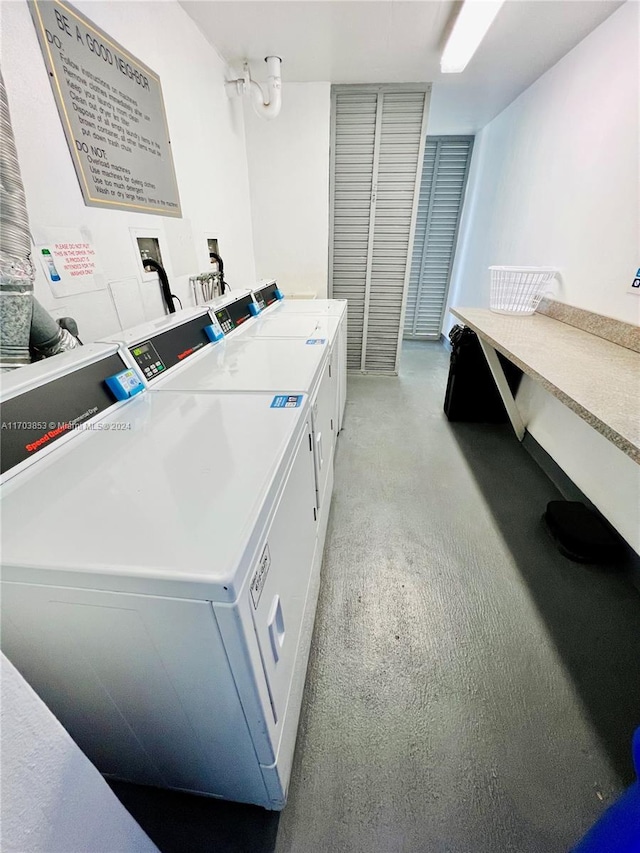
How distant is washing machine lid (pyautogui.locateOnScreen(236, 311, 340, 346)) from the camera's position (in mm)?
1834

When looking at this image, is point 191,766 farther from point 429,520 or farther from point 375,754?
point 429,520

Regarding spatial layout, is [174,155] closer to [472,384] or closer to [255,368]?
[255,368]

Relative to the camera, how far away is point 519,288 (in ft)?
7.63

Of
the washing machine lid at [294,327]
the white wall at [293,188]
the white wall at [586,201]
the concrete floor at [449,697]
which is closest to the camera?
the concrete floor at [449,697]

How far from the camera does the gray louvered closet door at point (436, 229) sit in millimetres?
4301

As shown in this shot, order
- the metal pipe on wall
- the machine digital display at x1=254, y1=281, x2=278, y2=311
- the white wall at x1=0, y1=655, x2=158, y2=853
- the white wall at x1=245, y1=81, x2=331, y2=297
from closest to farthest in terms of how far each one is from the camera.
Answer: the white wall at x1=0, y1=655, x2=158, y2=853 < the metal pipe on wall < the machine digital display at x1=254, y1=281, x2=278, y2=311 < the white wall at x1=245, y1=81, x2=331, y2=297

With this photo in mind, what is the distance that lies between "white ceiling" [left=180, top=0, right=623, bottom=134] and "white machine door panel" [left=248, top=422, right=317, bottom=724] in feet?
8.49

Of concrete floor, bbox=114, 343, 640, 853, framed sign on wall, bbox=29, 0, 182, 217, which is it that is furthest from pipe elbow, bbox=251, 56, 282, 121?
concrete floor, bbox=114, 343, 640, 853

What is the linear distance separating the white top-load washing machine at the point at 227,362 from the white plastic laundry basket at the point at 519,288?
1476 millimetres

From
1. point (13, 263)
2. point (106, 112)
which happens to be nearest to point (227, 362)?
point (13, 263)

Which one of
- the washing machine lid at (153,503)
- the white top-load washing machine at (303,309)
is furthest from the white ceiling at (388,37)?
the washing machine lid at (153,503)

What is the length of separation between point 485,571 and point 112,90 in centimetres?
274

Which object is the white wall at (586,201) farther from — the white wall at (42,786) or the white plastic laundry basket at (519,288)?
the white wall at (42,786)

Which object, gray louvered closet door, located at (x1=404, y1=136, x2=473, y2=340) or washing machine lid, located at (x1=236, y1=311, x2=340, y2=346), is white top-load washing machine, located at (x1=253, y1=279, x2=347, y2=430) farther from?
gray louvered closet door, located at (x1=404, y1=136, x2=473, y2=340)
